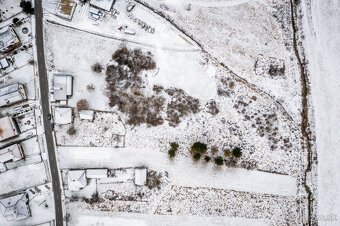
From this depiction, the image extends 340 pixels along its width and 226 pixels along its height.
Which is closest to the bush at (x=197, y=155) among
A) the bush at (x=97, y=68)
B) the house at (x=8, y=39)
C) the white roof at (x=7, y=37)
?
the bush at (x=97, y=68)

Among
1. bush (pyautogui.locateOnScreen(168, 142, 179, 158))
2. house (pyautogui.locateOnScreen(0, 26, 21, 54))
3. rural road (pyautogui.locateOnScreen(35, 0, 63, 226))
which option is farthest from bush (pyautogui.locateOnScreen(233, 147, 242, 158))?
house (pyautogui.locateOnScreen(0, 26, 21, 54))

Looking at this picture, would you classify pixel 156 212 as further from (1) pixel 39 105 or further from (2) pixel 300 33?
(2) pixel 300 33

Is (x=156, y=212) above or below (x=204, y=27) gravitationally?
below

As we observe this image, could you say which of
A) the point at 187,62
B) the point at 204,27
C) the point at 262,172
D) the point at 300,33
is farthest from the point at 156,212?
the point at 300,33

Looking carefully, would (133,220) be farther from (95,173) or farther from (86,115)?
(86,115)

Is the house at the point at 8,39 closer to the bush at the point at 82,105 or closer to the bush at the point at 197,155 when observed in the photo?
the bush at the point at 82,105

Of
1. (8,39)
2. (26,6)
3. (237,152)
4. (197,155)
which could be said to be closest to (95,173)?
(197,155)

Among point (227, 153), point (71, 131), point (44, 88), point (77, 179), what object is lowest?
point (77, 179)
